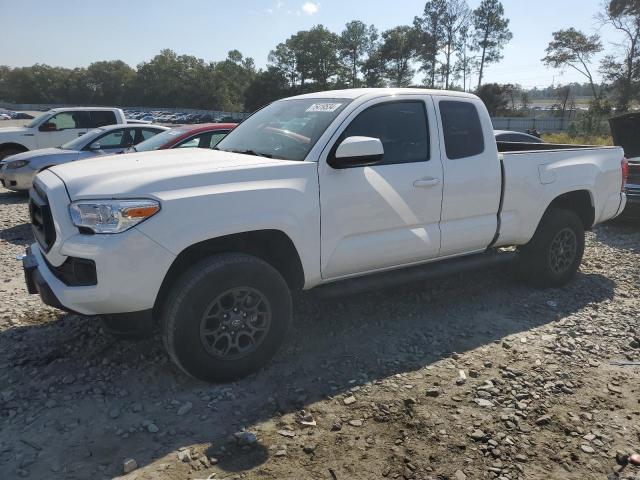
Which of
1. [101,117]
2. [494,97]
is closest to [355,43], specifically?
[494,97]

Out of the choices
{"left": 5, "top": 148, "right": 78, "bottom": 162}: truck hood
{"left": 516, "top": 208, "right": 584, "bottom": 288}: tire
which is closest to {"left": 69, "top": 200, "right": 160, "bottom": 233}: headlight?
{"left": 516, "top": 208, "right": 584, "bottom": 288}: tire

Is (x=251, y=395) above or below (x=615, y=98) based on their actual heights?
below

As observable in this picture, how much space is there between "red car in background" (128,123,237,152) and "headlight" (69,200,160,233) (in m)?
4.71

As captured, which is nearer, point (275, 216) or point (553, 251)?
point (275, 216)

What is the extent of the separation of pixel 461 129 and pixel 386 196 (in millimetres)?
1130

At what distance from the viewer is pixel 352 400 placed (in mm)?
3242

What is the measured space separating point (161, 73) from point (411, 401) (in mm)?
120082

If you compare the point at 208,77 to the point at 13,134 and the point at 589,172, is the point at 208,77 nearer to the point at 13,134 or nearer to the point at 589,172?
the point at 13,134

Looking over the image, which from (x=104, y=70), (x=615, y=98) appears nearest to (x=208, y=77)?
(x=104, y=70)

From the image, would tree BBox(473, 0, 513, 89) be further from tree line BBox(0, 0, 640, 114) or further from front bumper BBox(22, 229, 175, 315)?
front bumper BBox(22, 229, 175, 315)

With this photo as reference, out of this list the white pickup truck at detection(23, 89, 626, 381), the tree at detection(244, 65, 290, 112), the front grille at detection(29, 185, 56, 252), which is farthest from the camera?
the tree at detection(244, 65, 290, 112)

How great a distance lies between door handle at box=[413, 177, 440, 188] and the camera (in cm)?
398

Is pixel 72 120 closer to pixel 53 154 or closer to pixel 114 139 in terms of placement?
pixel 53 154

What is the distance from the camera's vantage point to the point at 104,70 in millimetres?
118250
